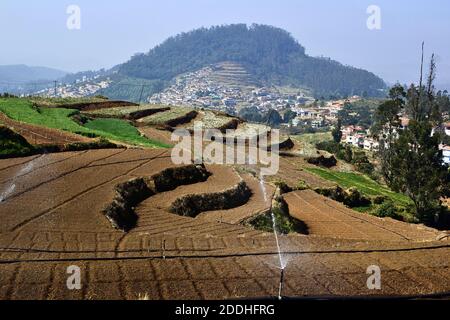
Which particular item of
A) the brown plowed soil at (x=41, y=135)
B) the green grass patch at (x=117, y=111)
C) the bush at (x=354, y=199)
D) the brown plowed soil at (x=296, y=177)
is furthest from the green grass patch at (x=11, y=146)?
the green grass patch at (x=117, y=111)

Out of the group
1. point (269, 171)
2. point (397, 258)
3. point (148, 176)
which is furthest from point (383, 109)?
point (397, 258)

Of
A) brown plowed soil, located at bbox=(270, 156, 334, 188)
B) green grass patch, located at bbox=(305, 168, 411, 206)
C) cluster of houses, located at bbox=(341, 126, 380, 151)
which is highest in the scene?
brown plowed soil, located at bbox=(270, 156, 334, 188)

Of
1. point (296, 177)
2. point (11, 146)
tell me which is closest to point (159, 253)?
point (11, 146)

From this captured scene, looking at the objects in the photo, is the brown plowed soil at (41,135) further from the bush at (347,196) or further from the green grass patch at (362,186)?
the green grass patch at (362,186)

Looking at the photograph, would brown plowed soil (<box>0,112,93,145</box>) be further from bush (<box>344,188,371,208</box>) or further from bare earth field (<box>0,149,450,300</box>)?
bush (<box>344,188,371,208</box>)

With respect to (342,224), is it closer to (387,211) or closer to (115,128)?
(387,211)

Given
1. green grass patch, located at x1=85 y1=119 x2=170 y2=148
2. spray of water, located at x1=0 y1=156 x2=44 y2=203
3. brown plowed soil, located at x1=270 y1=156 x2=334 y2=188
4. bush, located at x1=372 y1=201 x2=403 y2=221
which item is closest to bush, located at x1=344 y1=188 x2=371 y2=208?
bush, located at x1=372 y1=201 x2=403 y2=221
